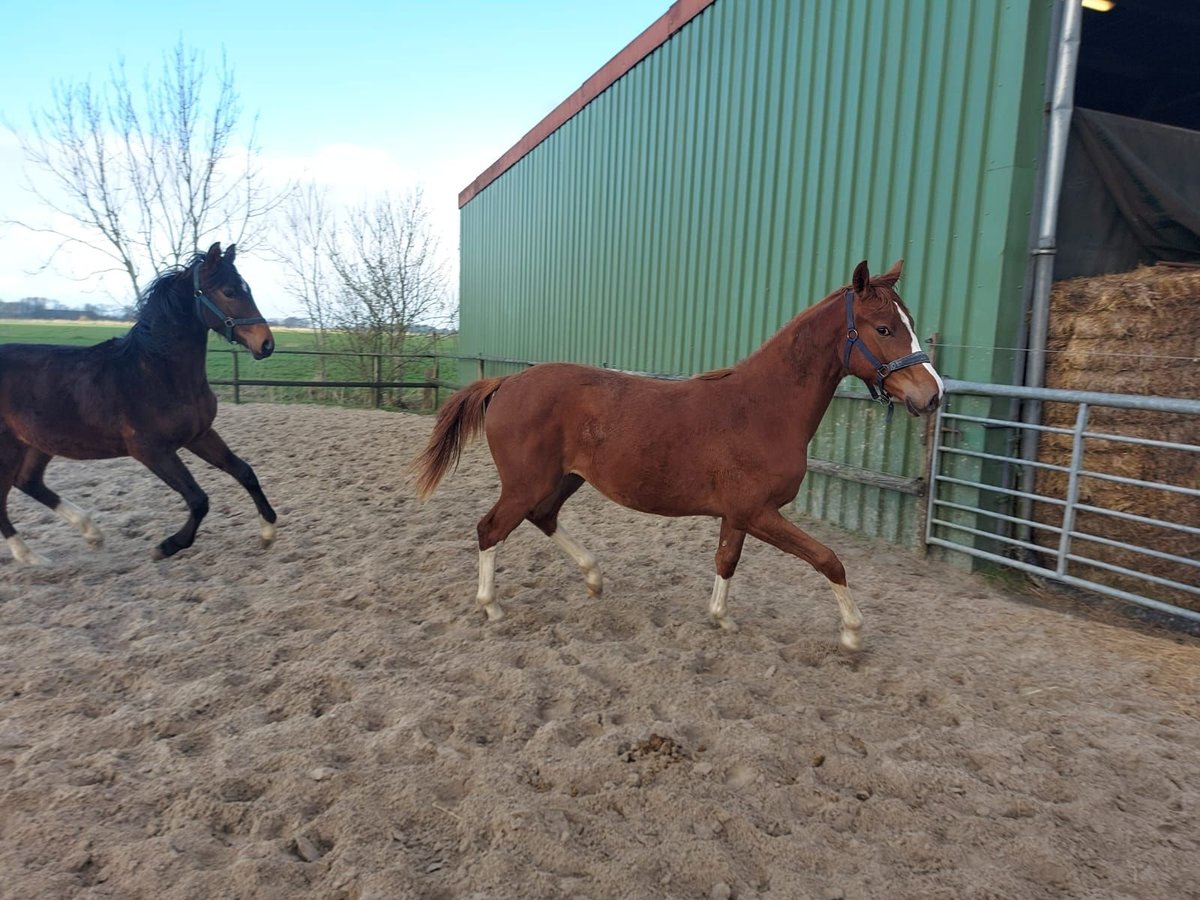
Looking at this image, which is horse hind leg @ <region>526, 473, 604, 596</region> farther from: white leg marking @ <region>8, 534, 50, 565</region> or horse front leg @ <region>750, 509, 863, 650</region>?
white leg marking @ <region>8, 534, 50, 565</region>

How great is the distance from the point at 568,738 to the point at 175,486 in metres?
3.25

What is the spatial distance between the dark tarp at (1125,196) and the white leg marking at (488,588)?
13.0ft

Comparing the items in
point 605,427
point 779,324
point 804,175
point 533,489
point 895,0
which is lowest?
point 533,489

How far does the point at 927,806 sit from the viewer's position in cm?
204

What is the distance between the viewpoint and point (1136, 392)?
3764 mm

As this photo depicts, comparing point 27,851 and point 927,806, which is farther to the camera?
point 927,806

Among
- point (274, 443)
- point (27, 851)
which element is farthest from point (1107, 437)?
point (274, 443)

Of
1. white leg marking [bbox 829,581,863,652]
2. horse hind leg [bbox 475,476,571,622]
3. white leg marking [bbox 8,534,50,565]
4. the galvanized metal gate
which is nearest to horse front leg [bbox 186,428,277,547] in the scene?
white leg marking [bbox 8,534,50,565]

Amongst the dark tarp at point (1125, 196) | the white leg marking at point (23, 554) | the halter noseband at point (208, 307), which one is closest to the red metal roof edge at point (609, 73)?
the dark tarp at point (1125, 196)

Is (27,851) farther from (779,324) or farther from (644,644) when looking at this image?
(779,324)

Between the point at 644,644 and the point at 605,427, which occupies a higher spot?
the point at 605,427

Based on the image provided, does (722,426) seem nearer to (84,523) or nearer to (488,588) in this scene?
(488,588)

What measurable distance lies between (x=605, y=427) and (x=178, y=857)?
88.1 inches

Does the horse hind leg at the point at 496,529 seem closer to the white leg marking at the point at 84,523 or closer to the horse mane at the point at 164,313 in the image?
the horse mane at the point at 164,313
